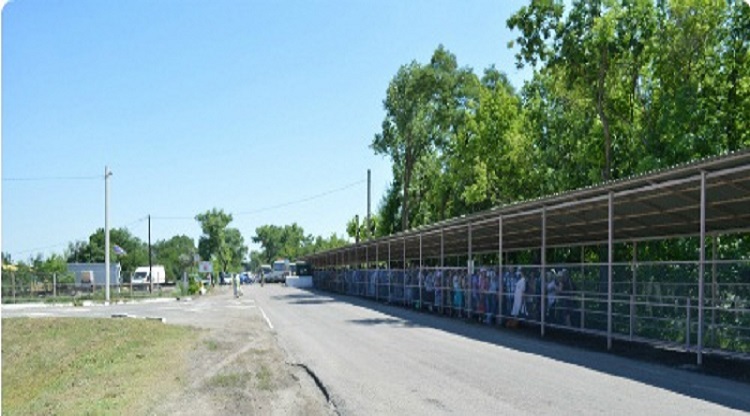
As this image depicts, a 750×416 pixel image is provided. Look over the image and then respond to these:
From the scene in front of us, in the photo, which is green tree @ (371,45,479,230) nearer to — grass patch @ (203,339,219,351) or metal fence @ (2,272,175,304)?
metal fence @ (2,272,175,304)

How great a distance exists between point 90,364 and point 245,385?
793cm

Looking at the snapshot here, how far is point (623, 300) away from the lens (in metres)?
18.2

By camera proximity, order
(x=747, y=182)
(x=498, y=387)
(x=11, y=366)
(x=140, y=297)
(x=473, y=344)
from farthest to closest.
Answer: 1. (x=140, y=297)
2. (x=11, y=366)
3. (x=473, y=344)
4. (x=747, y=182)
5. (x=498, y=387)

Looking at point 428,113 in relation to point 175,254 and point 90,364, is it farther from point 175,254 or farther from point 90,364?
point 175,254

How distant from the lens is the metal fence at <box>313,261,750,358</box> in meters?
14.9

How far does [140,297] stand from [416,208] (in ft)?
93.5

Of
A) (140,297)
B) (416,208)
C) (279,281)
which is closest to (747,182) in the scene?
(140,297)

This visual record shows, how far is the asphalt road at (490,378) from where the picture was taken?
9.95 meters

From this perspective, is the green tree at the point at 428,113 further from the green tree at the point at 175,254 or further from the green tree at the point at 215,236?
the green tree at the point at 215,236

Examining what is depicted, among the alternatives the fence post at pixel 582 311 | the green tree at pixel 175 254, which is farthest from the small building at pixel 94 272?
the fence post at pixel 582 311

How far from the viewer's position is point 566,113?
43438 millimetres

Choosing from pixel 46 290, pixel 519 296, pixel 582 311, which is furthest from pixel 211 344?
pixel 46 290

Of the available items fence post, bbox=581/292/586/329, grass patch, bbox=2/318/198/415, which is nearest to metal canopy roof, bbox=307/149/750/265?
fence post, bbox=581/292/586/329

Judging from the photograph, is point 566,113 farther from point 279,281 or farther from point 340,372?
point 279,281
